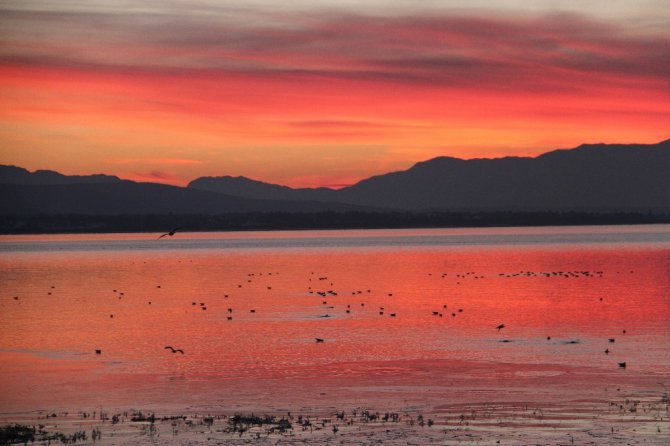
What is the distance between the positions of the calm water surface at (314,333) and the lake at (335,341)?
10 cm

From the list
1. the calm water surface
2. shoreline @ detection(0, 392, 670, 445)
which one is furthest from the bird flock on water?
shoreline @ detection(0, 392, 670, 445)

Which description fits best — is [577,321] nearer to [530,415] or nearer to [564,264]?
[530,415]

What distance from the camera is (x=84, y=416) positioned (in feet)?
85.6

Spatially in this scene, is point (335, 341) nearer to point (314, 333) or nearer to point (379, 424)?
point (314, 333)

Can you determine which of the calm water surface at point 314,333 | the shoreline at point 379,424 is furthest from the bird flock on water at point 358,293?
the shoreline at point 379,424

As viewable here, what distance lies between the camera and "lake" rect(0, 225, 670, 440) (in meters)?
29.1

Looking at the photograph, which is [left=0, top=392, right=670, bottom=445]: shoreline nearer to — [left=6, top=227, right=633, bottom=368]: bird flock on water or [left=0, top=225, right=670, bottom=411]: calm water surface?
[left=0, top=225, right=670, bottom=411]: calm water surface

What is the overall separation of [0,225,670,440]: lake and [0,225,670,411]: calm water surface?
96mm

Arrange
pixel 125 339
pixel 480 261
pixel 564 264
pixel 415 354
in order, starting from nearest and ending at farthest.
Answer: pixel 415 354 < pixel 125 339 < pixel 564 264 < pixel 480 261

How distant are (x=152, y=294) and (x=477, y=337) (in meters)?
33.9

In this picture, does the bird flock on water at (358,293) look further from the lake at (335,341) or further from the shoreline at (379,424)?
the shoreline at (379,424)

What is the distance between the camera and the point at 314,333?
146 ft

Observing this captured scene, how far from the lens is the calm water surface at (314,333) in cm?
3120

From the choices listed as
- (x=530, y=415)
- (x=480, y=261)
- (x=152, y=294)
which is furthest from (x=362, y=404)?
(x=480, y=261)
